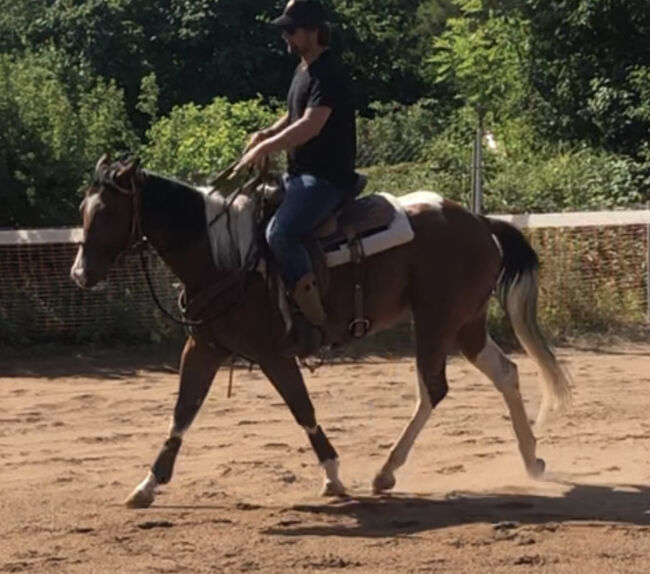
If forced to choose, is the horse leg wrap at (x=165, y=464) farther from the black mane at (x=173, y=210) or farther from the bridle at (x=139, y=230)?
the black mane at (x=173, y=210)

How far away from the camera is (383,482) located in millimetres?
7773

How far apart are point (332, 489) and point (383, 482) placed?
31 centimetres

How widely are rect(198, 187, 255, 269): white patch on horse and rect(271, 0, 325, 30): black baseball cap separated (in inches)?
38.2

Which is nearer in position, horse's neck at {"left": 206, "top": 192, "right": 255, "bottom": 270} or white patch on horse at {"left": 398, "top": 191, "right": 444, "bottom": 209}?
horse's neck at {"left": 206, "top": 192, "right": 255, "bottom": 270}

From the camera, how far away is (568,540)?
6.44m

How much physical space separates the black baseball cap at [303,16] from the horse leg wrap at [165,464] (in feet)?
7.72

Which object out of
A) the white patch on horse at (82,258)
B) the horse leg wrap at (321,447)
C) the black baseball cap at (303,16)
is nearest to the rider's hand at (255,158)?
the black baseball cap at (303,16)

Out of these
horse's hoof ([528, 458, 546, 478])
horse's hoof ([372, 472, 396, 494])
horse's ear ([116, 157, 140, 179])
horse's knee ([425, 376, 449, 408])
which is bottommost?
horse's hoof ([528, 458, 546, 478])

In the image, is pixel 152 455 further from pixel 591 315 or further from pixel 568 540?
pixel 591 315

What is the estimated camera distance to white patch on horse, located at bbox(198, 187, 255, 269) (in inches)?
297

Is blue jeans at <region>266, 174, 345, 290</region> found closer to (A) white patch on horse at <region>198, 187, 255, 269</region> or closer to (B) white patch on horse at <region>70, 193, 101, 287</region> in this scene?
(A) white patch on horse at <region>198, 187, 255, 269</region>

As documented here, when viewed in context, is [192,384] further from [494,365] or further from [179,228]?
[494,365]

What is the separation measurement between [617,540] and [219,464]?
2974 millimetres

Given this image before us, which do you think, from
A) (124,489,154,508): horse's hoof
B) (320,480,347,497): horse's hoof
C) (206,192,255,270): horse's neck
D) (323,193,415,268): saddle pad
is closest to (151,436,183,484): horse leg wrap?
(124,489,154,508): horse's hoof
